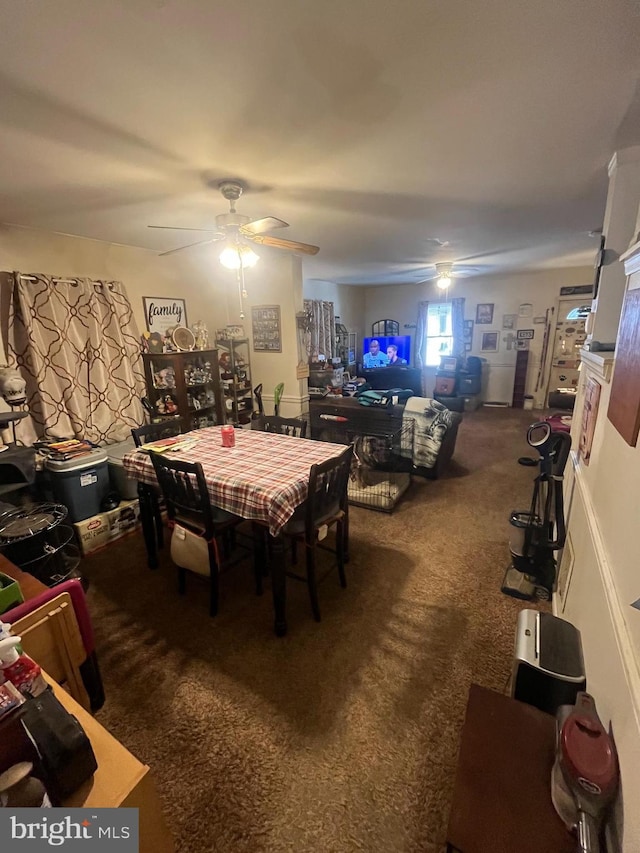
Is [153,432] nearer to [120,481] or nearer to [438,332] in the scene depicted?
[120,481]

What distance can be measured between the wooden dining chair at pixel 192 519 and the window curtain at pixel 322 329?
14.7 ft

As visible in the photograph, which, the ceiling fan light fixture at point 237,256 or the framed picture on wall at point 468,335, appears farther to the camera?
the framed picture on wall at point 468,335

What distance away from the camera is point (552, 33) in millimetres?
1064

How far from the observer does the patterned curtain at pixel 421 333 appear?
297 inches

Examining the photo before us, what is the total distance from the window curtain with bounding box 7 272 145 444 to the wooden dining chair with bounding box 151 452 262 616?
157cm

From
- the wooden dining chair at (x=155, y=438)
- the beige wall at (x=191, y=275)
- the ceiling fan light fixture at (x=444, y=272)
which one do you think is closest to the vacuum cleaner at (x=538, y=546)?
the wooden dining chair at (x=155, y=438)

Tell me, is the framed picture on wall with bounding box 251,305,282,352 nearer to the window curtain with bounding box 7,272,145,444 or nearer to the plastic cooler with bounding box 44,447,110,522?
the window curtain with bounding box 7,272,145,444

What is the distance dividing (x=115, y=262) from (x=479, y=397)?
637 centimetres

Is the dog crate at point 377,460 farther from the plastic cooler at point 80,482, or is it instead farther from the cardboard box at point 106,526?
the plastic cooler at point 80,482

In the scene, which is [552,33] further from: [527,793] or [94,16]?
→ [527,793]

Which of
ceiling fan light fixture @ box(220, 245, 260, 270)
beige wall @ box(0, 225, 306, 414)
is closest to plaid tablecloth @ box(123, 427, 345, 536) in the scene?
ceiling fan light fixture @ box(220, 245, 260, 270)

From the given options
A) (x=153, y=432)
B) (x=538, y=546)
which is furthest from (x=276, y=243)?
(x=538, y=546)

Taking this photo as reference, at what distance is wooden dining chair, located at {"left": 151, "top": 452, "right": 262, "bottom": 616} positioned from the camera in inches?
76.4

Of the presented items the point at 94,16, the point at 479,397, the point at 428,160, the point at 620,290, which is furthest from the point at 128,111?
the point at 479,397
